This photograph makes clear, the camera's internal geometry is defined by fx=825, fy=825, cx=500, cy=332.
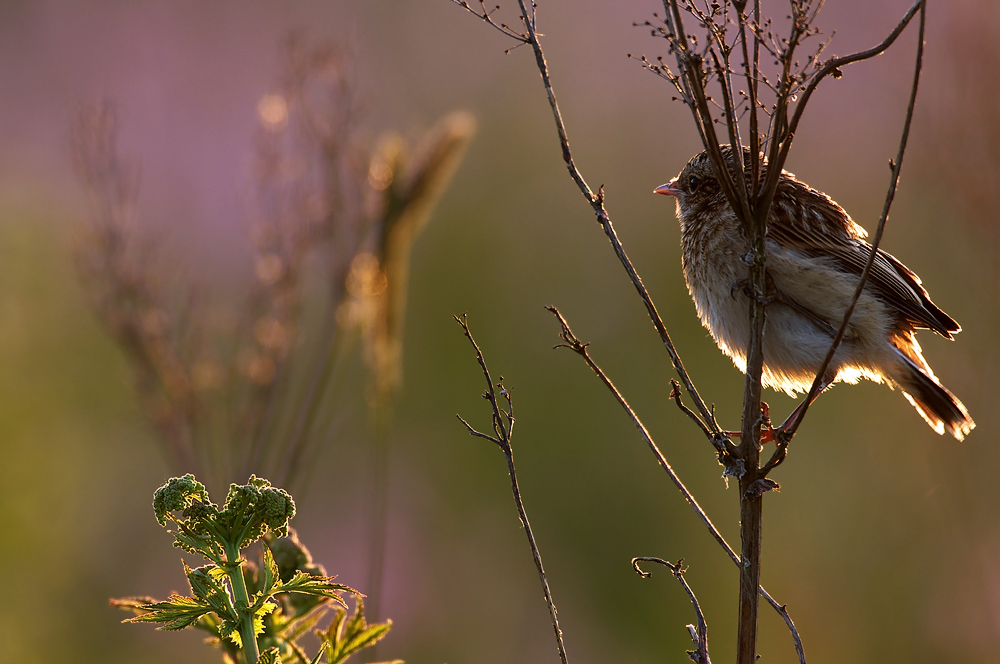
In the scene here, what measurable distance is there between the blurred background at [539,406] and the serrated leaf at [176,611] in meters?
2.15

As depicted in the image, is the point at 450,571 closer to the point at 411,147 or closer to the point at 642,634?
the point at 642,634

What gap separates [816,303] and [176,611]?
2.38m

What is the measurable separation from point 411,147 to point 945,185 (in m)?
3.82

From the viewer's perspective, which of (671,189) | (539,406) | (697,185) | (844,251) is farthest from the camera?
(539,406)

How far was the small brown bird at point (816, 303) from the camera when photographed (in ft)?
9.84

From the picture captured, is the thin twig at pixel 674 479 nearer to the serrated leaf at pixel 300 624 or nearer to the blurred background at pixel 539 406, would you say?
the serrated leaf at pixel 300 624

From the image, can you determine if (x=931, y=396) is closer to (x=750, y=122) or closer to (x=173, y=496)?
(x=750, y=122)

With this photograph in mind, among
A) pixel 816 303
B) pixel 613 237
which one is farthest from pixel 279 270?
pixel 816 303

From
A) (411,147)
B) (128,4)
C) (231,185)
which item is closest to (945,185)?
(411,147)

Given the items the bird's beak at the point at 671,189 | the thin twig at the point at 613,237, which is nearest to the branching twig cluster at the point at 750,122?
the thin twig at the point at 613,237

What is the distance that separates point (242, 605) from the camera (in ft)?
4.33

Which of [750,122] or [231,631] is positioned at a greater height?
[750,122]

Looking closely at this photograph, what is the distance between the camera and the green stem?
132 cm

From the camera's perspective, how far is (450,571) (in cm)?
669
